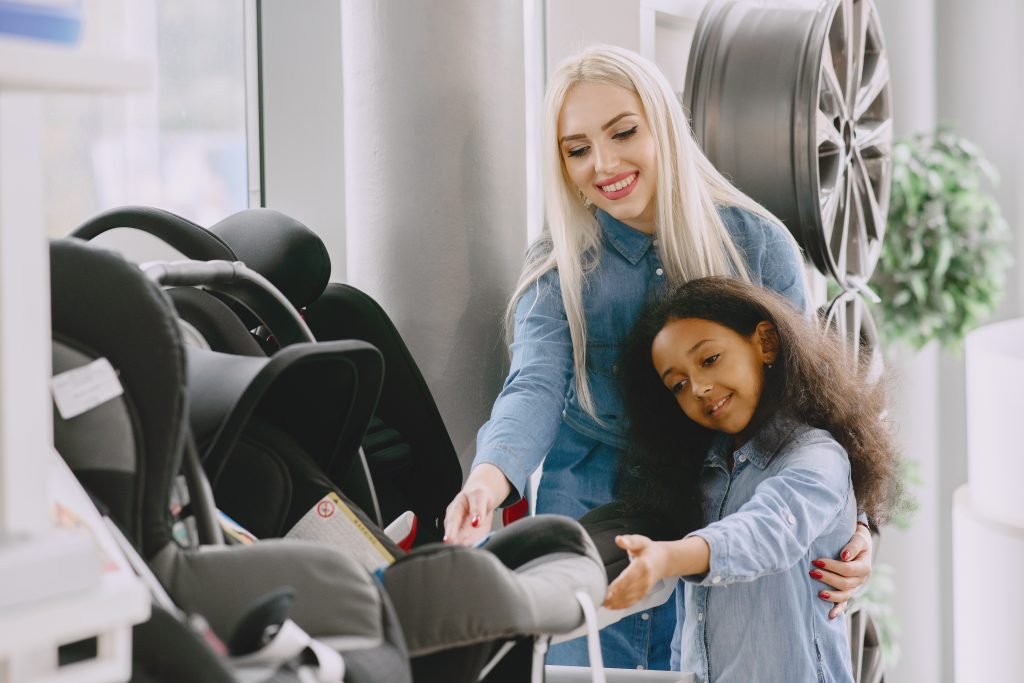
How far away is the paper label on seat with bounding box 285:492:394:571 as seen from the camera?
128 centimetres

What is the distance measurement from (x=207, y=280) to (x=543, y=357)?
644mm

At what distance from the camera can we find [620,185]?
73.5 inches

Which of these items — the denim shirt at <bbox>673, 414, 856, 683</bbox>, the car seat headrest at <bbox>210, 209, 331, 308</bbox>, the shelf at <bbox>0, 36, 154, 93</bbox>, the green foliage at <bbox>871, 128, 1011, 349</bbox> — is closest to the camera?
the shelf at <bbox>0, 36, 154, 93</bbox>

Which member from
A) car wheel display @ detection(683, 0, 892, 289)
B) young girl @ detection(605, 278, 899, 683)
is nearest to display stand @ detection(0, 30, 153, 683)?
young girl @ detection(605, 278, 899, 683)

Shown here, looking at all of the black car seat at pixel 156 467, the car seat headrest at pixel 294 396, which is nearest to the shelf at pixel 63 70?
the black car seat at pixel 156 467

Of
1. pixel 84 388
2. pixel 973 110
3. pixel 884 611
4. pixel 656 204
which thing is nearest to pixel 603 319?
pixel 656 204

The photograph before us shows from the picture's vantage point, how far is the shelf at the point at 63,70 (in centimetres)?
61

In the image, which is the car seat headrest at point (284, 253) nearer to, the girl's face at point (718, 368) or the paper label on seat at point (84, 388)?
the girl's face at point (718, 368)

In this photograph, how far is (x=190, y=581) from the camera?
908mm

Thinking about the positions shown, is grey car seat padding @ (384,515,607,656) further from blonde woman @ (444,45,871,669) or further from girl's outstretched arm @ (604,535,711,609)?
→ blonde woman @ (444,45,871,669)

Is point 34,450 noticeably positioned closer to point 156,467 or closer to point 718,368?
point 156,467

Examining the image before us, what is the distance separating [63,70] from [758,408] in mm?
1189

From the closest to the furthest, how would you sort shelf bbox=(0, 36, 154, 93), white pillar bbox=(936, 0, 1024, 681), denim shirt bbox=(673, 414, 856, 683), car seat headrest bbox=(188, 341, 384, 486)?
1. shelf bbox=(0, 36, 154, 93)
2. car seat headrest bbox=(188, 341, 384, 486)
3. denim shirt bbox=(673, 414, 856, 683)
4. white pillar bbox=(936, 0, 1024, 681)

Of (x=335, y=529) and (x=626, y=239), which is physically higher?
(x=626, y=239)
